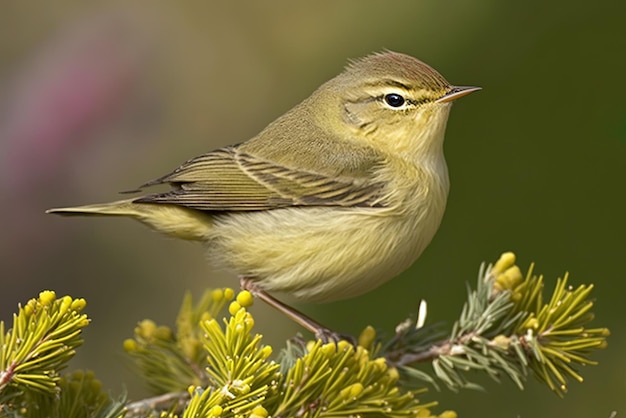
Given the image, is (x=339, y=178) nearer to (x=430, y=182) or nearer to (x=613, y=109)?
(x=430, y=182)

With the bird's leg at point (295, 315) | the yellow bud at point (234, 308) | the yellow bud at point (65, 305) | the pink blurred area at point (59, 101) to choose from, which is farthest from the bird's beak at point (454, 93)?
the pink blurred area at point (59, 101)

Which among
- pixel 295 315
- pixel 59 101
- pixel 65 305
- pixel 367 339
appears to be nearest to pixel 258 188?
pixel 295 315

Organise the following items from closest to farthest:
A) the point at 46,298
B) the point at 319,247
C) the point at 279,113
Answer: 1. the point at 46,298
2. the point at 319,247
3. the point at 279,113

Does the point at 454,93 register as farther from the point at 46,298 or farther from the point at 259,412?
the point at 46,298

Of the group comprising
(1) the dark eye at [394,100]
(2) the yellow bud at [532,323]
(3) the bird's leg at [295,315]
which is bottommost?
(3) the bird's leg at [295,315]

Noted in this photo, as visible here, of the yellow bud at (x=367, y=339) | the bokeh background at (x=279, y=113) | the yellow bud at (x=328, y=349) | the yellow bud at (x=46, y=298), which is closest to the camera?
the yellow bud at (x=46, y=298)

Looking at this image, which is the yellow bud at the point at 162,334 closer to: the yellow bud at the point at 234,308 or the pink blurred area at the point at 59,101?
the yellow bud at the point at 234,308

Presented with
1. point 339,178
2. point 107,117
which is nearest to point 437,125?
point 339,178

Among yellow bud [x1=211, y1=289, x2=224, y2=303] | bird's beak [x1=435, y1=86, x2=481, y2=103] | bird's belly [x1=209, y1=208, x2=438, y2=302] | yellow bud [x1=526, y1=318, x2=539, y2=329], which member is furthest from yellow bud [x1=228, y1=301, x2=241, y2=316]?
bird's beak [x1=435, y1=86, x2=481, y2=103]

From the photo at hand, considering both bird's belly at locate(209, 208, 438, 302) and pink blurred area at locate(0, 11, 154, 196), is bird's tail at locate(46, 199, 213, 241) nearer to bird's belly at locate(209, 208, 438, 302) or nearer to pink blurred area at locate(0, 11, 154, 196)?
bird's belly at locate(209, 208, 438, 302)
